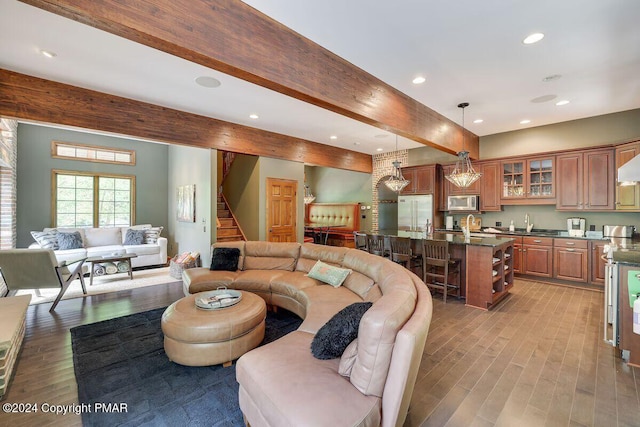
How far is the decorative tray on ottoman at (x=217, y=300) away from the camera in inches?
108

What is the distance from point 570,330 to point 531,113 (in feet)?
12.0

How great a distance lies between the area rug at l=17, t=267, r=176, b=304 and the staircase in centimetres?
144

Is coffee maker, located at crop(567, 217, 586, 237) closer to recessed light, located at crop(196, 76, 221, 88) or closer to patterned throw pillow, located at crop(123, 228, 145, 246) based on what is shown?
recessed light, located at crop(196, 76, 221, 88)

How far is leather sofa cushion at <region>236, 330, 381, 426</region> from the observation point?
133cm

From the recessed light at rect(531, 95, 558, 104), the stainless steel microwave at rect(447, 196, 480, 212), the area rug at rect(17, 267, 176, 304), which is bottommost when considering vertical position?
the area rug at rect(17, 267, 176, 304)

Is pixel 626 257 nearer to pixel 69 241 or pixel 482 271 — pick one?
pixel 482 271

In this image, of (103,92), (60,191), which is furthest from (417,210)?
(60,191)

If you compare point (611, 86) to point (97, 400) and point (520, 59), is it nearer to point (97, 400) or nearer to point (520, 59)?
point (520, 59)

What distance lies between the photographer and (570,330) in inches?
131

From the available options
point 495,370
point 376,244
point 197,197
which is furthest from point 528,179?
point 197,197

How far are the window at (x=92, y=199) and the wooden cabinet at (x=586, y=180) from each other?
32.9 feet

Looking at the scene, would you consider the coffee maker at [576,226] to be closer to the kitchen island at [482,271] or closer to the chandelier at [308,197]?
the kitchen island at [482,271]

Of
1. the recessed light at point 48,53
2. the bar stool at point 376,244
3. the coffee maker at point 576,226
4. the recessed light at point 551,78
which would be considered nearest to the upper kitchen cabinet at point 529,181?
the coffee maker at point 576,226

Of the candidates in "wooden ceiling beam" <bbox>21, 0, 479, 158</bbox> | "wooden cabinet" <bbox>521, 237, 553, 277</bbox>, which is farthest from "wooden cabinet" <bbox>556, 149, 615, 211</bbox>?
"wooden ceiling beam" <bbox>21, 0, 479, 158</bbox>
